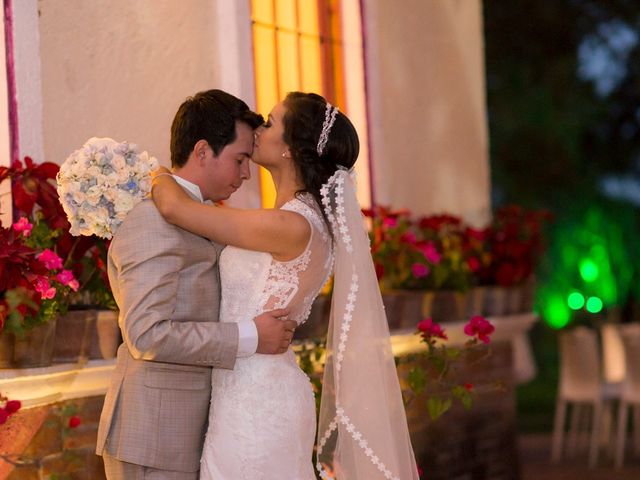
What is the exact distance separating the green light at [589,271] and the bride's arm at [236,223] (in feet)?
43.5

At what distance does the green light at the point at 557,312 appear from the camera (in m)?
15.8

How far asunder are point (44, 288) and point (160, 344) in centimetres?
44

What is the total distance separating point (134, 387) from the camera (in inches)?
114

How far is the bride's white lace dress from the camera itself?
2949 mm

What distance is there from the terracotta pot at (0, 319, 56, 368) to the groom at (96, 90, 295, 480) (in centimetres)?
31

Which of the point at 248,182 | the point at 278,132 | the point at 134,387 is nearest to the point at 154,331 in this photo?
the point at 134,387

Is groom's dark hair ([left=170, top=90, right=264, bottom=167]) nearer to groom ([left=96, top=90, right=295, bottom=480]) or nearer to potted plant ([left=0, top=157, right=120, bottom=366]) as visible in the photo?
groom ([left=96, top=90, right=295, bottom=480])

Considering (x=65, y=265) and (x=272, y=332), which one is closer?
(x=272, y=332)

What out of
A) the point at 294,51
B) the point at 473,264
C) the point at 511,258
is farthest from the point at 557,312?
the point at 294,51

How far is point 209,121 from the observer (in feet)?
9.82

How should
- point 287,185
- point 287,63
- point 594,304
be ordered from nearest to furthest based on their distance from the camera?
1. point 287,185
2. point 287,63
3. point 594,304

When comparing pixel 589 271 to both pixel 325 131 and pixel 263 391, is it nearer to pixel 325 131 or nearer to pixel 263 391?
pixel 325 131

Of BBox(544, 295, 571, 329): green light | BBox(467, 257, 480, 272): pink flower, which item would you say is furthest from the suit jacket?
BBox(544, 295, 571, 329): green light

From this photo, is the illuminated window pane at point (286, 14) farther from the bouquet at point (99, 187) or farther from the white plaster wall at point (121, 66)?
the bouquet at point (99, 187)
